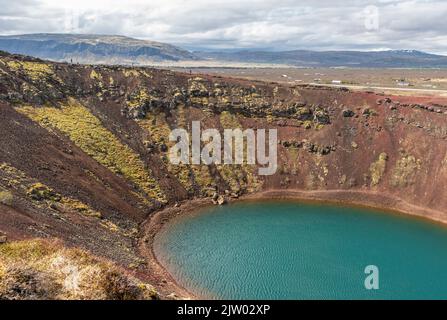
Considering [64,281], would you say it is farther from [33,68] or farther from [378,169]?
[33,68]

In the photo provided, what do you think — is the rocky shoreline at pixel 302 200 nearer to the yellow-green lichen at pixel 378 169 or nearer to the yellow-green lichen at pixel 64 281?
the yellow-green lichen at pixel 378 169

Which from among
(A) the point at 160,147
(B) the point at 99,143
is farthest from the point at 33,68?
(A) the point at 160,147

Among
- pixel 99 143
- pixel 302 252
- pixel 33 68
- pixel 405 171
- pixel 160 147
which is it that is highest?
pixel 33 68

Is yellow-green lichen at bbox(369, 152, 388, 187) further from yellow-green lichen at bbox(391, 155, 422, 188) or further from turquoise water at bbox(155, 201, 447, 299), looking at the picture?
turquoise water at bbox(155, 201, 447, 299)
